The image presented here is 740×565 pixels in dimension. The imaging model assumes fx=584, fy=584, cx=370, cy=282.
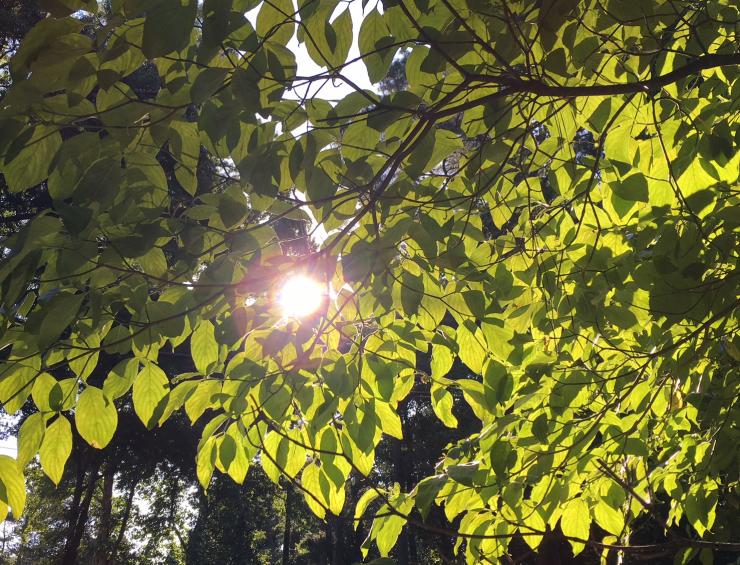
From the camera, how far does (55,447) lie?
51.2 inches

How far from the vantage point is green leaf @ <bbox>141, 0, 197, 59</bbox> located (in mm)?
754

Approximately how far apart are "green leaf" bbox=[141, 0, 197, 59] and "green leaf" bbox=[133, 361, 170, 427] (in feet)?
2.80

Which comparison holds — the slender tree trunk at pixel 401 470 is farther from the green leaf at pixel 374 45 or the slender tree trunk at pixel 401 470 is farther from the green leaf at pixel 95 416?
the green leaf at pixel 374 45

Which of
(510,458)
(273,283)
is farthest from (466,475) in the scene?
(273,283)

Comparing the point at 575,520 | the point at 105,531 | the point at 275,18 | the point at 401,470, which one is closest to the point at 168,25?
the point at 275,18

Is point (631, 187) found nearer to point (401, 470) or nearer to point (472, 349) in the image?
point (472, 349)

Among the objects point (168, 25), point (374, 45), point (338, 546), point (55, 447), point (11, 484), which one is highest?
point (338, 546)

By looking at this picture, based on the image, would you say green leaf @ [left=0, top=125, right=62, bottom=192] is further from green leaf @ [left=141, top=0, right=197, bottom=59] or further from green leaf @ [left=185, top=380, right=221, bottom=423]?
green leaf @ [left=185, top=380, right=221, bottom=423]

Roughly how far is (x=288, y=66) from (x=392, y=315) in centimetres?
97

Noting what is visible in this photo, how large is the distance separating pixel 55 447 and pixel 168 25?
Answer: 3.24 feet

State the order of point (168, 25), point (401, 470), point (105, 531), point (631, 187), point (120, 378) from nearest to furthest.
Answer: point (168, 25), point (631, 187), point (120, 378), point (105, 531), point (401, 470)

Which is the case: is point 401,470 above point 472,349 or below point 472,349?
above

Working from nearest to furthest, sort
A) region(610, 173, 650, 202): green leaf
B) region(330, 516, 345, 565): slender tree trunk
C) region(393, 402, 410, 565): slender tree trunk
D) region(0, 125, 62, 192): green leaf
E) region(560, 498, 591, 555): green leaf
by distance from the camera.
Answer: region(0, 125, 62, 192): green leaf < region(610, 173, 650, 202): green leaf < region(560, 498, 591, 555): green leaf < region(393, 402, 410, 565): slender tree trunk < region(330, 516, 345, 565): slender tree trunk

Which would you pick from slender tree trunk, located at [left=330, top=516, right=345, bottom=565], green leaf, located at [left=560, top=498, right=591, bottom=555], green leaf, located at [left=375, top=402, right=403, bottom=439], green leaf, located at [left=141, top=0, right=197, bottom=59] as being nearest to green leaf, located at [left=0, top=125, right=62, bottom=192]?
green leaf, located at [left=141, top=0, right=197, bottom=59]
